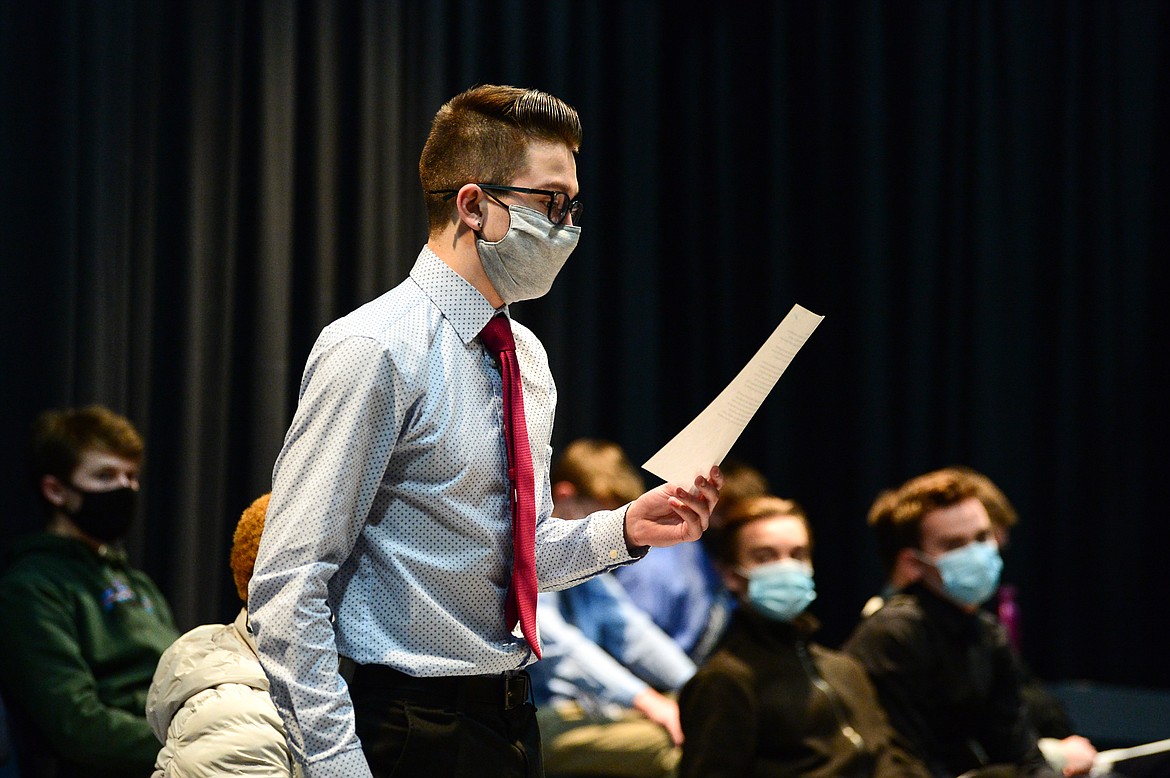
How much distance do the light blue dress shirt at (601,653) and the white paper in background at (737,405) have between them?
7.46 ft

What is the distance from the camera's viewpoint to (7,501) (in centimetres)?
346

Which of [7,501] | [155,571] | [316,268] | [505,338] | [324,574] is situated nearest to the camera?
[324,574]

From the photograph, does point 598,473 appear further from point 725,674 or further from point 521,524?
point 521,524

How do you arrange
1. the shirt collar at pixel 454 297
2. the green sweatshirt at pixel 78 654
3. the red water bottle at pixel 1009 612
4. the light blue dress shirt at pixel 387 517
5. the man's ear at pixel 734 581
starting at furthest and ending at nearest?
the red water bottle at pixel 1009 612 → the man's ear at pixel 734 581 → the green sweatshirt at pixel 78 654 → the shirt collar at pixel 454 297 → the light blue dress shirt at pixel 387 517

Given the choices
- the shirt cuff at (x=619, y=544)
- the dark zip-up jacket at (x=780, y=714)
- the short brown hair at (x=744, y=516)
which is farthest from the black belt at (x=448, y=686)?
the short brown hair at (x=744, y=516)

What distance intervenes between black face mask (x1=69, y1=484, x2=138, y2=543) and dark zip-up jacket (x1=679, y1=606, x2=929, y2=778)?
4.75 feet

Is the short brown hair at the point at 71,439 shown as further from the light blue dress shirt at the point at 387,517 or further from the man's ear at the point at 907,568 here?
the man's ear at the point at 907,568

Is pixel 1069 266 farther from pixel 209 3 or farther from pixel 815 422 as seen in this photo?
pixel 209 3

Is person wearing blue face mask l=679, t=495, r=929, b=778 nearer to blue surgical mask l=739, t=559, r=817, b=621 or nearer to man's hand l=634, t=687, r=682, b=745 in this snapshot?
blue surgical mask l=739, t=559, r=817, b=621

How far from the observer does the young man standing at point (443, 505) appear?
4.97ft

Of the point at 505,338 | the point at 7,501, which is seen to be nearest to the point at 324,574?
the point at 505,338

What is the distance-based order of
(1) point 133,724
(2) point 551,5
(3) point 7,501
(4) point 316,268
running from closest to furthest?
(1) point 133,724 < (3) point 7,501 < (4) point 316,268 < (2) point 551,5

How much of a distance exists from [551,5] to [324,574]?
391 cm

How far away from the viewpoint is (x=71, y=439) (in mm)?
3244
